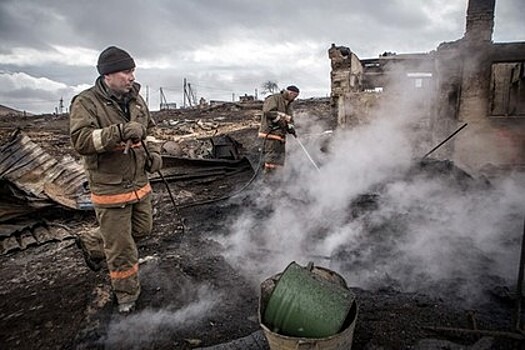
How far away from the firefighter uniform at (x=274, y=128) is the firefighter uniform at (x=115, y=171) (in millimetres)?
3468

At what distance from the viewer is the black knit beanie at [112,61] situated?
108 inches

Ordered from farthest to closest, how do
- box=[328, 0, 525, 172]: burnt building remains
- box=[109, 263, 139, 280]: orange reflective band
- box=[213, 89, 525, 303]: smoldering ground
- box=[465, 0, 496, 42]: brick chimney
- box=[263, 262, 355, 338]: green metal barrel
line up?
box=[465, 0, 496, 42]: brick chimney → box=[328, 0, 525, 172]: burnt building remains → box=[213, 89, 525, 303]: smoldering ground → box=[109, 263, 139, 280]: orange reflective band → box=[263, 262, 355, 338]: green metal barrel

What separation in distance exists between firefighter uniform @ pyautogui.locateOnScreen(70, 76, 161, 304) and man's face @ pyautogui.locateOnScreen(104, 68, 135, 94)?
0.07 meters

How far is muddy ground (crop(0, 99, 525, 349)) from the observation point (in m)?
2.57

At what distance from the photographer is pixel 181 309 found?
10.2 feet

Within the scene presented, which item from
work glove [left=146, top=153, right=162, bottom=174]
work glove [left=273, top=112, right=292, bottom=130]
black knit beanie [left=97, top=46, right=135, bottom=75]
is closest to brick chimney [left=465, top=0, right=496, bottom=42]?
work glove [left=273, top=112, right=292, bottom=130]

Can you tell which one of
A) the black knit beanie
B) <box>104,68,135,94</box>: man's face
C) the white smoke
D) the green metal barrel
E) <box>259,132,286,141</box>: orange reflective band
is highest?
the black knit beanie

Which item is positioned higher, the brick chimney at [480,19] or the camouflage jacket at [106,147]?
the brick chimney at [480,19]

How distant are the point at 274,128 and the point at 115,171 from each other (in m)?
3.96

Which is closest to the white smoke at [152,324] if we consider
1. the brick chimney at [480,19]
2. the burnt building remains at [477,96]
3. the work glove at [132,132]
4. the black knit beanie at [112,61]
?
the work glove at [132,132]

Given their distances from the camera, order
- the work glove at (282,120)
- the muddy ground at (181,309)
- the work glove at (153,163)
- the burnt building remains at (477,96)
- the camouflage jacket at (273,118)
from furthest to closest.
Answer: the burnt building remains at (477,96) → the camouflage jacket at (273,118) → the work glove at (282,120) → the work glove at (153,163) → the muddy ground at (181,309)

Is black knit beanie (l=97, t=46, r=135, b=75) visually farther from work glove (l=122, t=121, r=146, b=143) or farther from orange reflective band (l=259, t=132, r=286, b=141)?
orange reflective band (l=259, t=132, r=286, b=141)

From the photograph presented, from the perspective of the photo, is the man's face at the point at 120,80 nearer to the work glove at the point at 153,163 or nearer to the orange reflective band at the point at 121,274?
the work glove at the point at 153,163

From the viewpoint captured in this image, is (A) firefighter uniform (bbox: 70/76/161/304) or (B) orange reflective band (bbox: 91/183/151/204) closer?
(A) firefighter uniform (bbox: 70/76/161/304)
